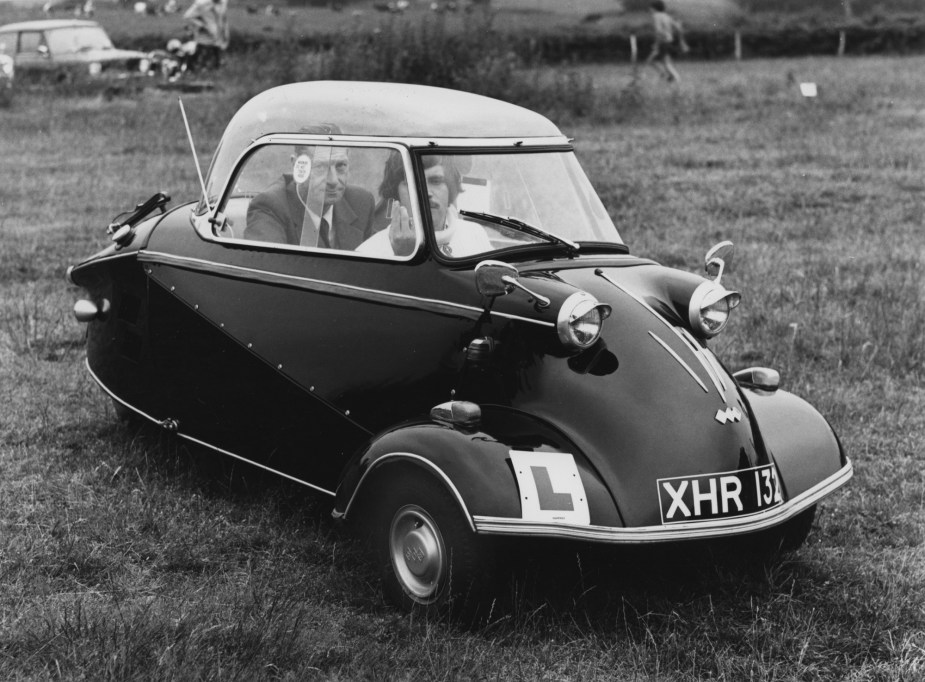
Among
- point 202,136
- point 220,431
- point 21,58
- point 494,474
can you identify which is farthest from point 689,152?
point 21,58

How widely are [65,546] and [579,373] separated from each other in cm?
220

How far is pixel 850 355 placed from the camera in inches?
308

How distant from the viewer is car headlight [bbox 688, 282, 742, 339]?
15.9ft

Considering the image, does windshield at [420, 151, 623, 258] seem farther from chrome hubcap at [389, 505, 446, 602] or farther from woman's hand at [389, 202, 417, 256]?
chrome hubcap at [389, 505, 446, 602]

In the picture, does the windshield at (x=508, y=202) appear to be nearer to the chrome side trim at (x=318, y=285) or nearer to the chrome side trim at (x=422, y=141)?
the chrome side trim at (x=422, y=141)

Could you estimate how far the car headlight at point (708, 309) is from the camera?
4.85 metres

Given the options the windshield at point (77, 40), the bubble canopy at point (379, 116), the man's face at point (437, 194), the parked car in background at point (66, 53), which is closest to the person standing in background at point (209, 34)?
the parked car in background at point (66, 53)

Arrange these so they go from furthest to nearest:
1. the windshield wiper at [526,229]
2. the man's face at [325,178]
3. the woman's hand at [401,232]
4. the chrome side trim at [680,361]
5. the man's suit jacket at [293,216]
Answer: the man's face at [325,178] < the man's suit jacket at [293,216] < the windshield wiper at [526,229] < the woman's hand at [401,232] < the chrome side trim at [680,361]

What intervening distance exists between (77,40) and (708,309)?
22.0 m

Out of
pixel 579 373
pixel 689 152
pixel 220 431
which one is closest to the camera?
pixel 579 373

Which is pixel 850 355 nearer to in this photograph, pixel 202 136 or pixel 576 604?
pixel 576 604

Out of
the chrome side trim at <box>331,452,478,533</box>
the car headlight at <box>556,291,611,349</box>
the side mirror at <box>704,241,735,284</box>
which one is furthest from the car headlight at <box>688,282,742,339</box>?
the chrome side trim at <box>331,452,478,533</box>

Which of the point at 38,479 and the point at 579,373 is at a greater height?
the point at 579,373

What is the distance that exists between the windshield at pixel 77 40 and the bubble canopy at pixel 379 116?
774 inches
